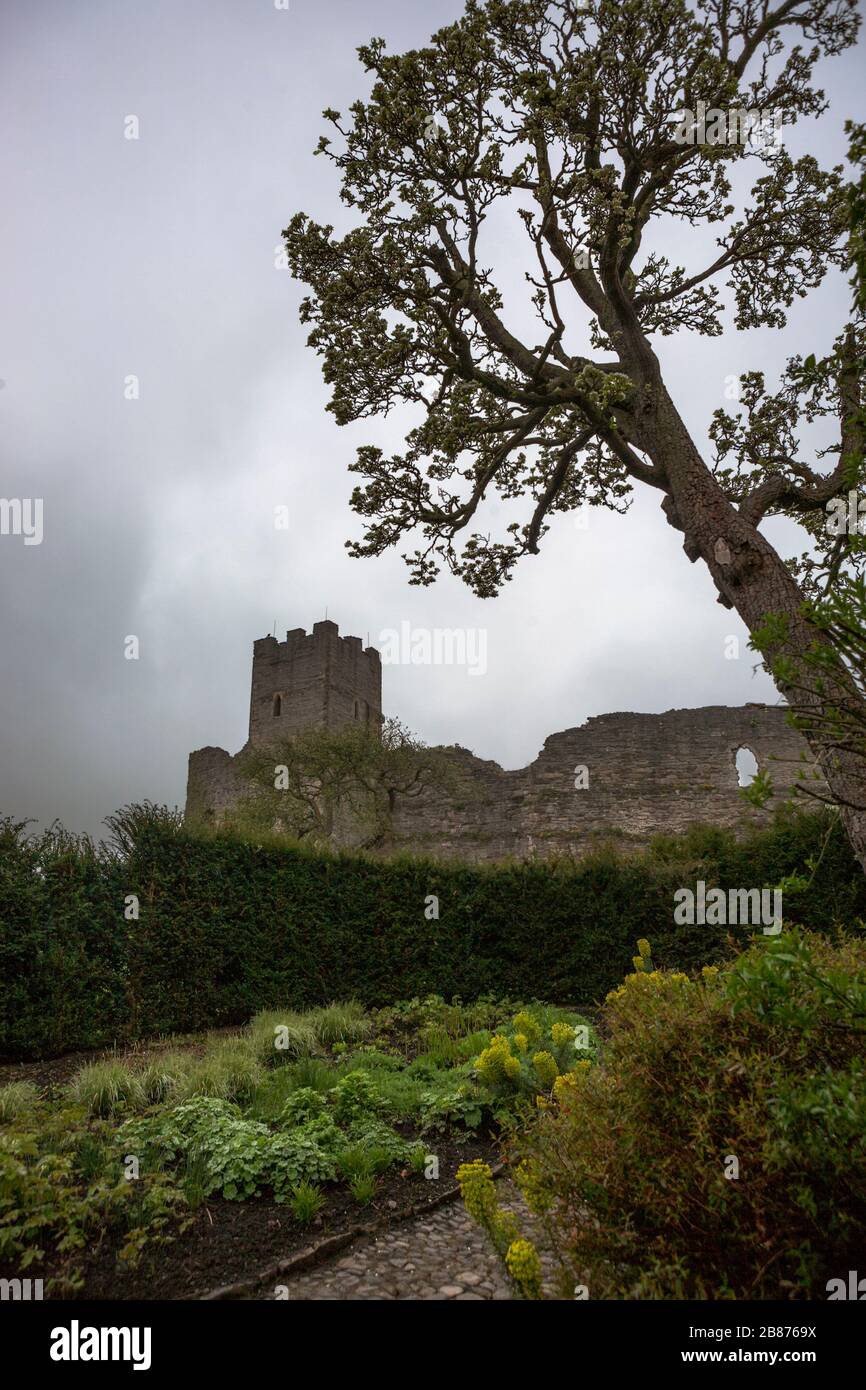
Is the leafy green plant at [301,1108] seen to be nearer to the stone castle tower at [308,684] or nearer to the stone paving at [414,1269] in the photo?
the stone paving at [414,1269]

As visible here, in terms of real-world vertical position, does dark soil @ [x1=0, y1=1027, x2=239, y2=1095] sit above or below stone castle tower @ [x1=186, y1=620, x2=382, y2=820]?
below

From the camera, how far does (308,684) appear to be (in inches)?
1201

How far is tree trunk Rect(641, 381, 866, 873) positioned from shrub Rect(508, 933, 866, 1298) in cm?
517

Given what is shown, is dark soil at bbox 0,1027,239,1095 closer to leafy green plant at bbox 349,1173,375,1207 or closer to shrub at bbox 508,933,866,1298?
leafy green plant at bbox 349,1173,375,1207

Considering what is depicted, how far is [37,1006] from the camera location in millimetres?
9031

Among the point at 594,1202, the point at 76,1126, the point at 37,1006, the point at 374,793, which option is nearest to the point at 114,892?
the point at 37,1006

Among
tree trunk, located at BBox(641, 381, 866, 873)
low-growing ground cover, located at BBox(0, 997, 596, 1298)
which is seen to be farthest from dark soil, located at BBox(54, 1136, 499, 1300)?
tree trunk, located at BBox(641, 381, 866, 873)

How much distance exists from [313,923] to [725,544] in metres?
7.82

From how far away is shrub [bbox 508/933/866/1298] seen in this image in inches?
92.4

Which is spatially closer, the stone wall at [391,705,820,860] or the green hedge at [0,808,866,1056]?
the green hedge at [0,808,866,1056]

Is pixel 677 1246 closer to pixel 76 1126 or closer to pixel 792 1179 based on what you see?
pixel 792 1179

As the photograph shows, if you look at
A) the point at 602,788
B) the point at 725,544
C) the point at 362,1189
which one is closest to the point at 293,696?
the point at 602,788

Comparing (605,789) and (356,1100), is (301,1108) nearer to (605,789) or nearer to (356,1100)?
(356,1100)

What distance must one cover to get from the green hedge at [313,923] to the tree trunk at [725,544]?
3.23m
